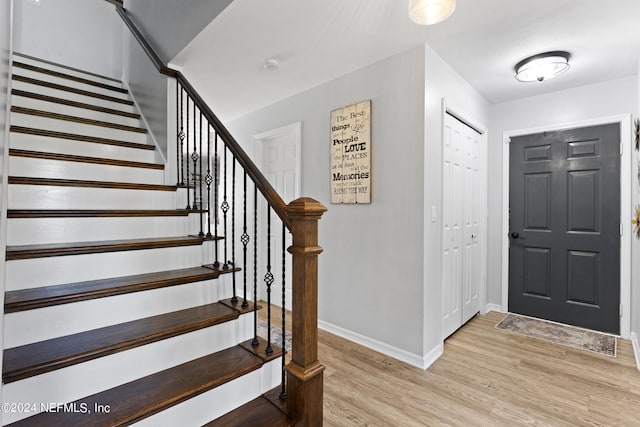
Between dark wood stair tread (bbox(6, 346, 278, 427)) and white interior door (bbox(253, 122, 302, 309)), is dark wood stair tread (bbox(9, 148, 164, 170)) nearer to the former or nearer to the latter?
white interior door (bbox(253, 122, 302, 309))

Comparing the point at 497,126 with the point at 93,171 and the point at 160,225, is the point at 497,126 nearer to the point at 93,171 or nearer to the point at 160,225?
→ the point at 160,225

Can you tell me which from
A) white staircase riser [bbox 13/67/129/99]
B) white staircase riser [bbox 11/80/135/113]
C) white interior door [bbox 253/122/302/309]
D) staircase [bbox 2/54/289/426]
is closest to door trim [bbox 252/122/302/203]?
white interior door [bbox 253/122/302/309]

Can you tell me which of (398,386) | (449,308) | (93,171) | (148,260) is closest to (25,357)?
(148,260)

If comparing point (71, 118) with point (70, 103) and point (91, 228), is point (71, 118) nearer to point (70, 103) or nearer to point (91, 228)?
point (70, 103)

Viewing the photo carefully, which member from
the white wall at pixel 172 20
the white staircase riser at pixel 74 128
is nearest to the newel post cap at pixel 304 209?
the white wall at pixel 172 20

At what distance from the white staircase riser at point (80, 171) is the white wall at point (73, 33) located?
2.39 m

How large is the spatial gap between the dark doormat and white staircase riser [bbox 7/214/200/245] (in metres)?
3.16

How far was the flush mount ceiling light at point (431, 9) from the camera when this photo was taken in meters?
1.57

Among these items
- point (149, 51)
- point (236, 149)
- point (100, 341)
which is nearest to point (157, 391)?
point (100, 341)

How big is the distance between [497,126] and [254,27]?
287 centimetres

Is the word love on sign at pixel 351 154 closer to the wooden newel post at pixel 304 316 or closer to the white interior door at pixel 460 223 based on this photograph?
the white interior door at pixel 460 223

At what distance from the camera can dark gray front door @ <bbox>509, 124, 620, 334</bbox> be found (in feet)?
9.52

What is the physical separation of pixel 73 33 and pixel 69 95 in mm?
1576

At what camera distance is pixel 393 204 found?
8.12 ft
